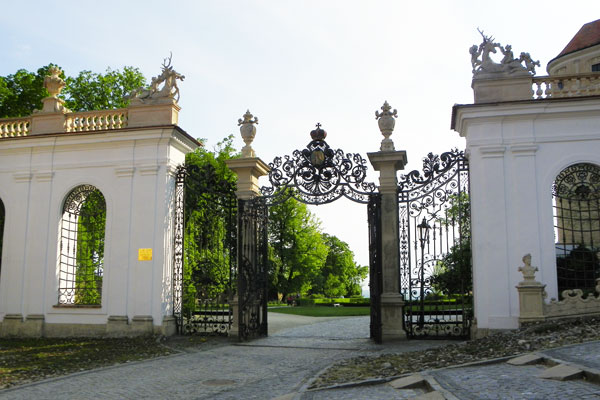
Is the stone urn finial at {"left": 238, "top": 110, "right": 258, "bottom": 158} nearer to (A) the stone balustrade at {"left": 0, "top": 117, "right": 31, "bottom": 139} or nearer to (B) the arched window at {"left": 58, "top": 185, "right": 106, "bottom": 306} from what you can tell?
(B) the arched window at {"left": 58, "top": 185, "right": 106, "bottom": 306}

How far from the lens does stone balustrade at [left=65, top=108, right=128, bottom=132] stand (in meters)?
14.6

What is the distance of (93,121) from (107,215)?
8.42ft

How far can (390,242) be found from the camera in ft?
43.0

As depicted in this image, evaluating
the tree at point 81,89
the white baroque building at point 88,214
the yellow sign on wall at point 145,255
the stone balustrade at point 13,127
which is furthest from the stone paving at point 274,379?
the tree at point 81,89

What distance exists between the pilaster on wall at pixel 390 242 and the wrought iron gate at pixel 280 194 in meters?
0.38

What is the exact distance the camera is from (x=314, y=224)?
40781 millimetres

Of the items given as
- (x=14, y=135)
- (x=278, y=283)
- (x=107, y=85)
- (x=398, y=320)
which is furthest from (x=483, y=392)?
(x=278, y=283)

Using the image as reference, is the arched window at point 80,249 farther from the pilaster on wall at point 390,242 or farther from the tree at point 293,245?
the tree at point 293,245

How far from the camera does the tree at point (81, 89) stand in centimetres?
2242

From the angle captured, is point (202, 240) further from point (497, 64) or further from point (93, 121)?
point (497, 64)

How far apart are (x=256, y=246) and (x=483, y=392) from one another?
8648 millimetres

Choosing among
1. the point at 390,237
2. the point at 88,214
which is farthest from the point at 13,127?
the point at 390,237

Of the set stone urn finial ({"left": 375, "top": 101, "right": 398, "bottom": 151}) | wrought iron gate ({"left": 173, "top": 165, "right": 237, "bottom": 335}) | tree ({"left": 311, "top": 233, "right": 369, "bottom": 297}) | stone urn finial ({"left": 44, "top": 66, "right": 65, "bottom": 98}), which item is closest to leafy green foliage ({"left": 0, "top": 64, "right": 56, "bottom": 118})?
stone urn finial ({"left": 44, "top": 66, "right": 65, "bottom": 98})

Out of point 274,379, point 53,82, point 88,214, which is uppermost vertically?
point 53,82
